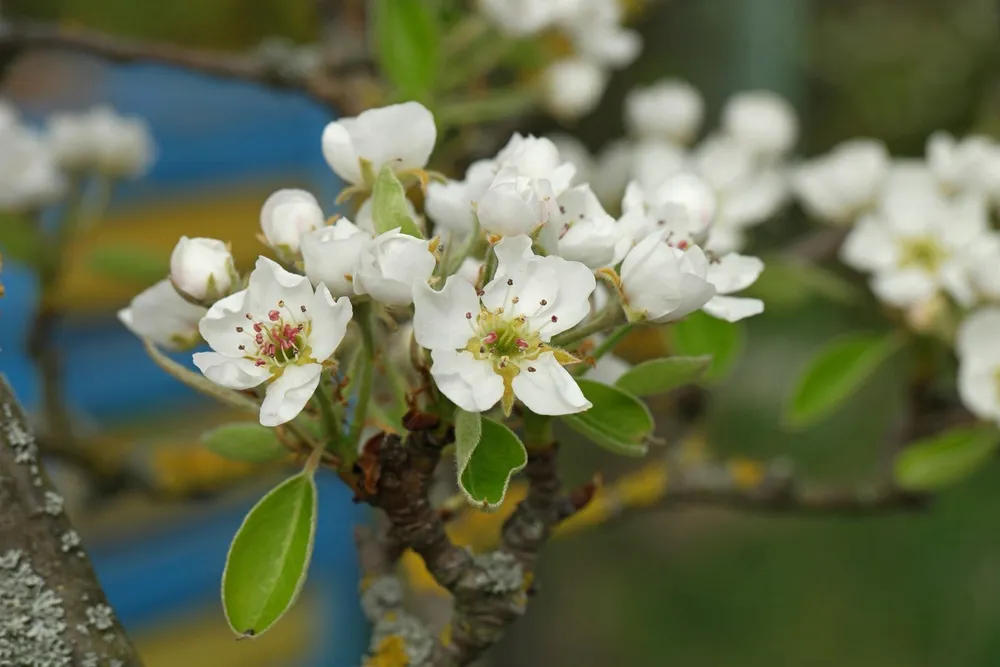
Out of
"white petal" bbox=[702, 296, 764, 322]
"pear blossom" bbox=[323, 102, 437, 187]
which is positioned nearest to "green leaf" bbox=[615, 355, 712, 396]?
"white petal" bbox=[702, 296, 764, 322]

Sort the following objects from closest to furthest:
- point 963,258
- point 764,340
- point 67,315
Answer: point 963,258
point 67,315
point 764,340

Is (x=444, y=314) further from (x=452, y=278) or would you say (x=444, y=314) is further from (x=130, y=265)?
(x=130, y=265)

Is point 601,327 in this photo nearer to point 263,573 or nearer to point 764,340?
point 263,573

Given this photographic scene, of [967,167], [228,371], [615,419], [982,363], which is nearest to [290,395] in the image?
[228,371]

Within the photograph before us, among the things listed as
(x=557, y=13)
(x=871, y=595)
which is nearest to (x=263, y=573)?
(x=557, y=13)

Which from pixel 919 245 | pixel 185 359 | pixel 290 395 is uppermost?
pixel 290 395

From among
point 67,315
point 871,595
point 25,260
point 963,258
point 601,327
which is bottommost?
point 871,595

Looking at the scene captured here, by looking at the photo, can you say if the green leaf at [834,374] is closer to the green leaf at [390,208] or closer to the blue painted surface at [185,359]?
A: the green leaf at [390,208]
